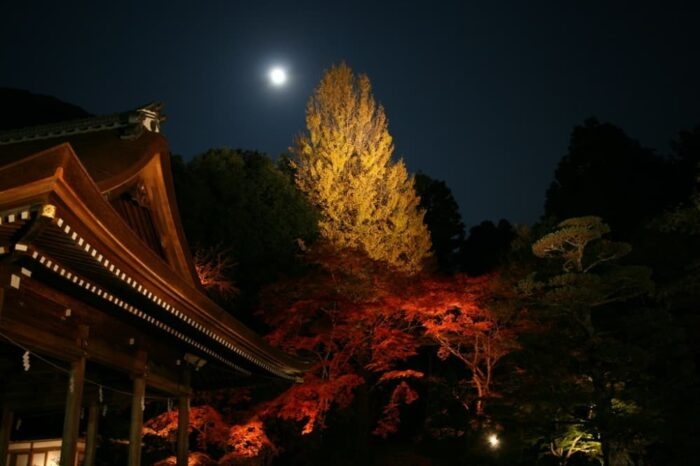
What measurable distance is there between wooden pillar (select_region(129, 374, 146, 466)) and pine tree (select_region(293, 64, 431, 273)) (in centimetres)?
1154

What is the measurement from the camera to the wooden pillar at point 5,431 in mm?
8062

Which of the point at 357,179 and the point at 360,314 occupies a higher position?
the point at 357,179

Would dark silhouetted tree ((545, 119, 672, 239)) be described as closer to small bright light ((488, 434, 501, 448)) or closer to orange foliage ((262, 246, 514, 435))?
orange foliage ((262, 246, 514, 435))

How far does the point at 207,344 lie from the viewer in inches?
256

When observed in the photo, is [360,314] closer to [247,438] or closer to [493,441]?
[247,438]

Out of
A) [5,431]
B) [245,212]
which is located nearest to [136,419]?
[5,431]

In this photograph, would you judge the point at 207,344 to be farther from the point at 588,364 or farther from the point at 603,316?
the point at 603,316

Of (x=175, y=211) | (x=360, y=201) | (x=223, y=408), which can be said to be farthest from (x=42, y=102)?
(x=175, y=211)

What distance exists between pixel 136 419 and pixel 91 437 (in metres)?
1.55

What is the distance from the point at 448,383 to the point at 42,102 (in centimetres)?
2526

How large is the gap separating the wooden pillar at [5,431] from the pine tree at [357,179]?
34.9 ft

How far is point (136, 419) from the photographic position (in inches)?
234

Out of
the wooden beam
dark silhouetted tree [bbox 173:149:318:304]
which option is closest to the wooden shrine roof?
the wooden beam

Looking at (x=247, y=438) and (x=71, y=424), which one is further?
(x=247, y=438)
